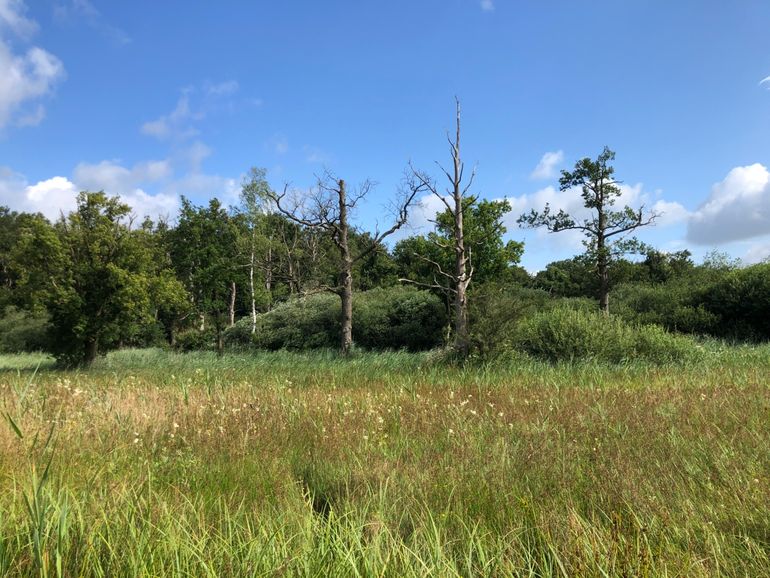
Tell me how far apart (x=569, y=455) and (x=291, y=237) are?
131ft

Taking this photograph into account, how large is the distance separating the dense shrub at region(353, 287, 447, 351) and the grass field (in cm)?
1249

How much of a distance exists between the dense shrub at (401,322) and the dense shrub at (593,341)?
7063mm

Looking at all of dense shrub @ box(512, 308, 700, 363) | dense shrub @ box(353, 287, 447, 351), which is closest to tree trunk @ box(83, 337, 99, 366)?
dense shrub @ box(353, 287, 447, 351)

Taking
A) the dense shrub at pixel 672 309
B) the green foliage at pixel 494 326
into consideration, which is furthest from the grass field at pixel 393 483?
the dense shrub at pixel 672 309

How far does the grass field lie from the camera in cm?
211

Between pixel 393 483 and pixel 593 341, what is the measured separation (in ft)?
32.6

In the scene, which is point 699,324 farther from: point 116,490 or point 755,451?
point 116,490

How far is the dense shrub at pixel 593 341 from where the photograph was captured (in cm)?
1179

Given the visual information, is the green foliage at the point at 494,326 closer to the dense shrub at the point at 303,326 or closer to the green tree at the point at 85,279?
the dense shrub at the point at 303,326

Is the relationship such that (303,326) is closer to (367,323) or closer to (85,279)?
(367,323)

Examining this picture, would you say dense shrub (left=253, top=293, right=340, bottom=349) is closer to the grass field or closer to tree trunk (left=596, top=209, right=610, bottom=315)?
tree trunk (left=596, top=209, right=610, bottom=315)

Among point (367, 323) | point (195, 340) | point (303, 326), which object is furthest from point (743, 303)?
point (195, 340)

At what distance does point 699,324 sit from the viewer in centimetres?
1838

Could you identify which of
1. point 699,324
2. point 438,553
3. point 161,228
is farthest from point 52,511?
point 161,228
